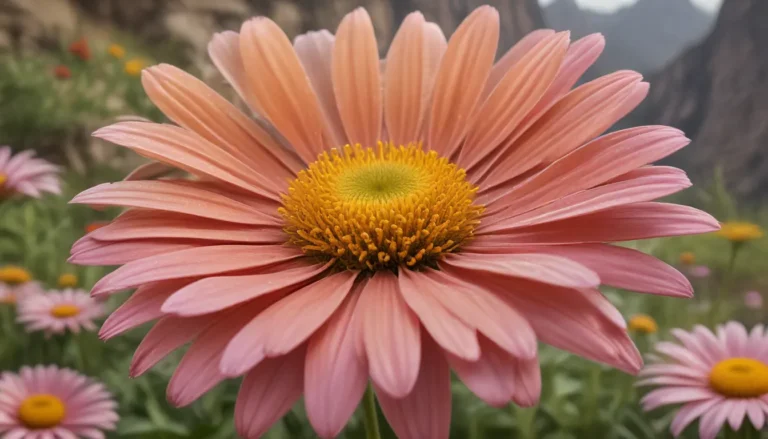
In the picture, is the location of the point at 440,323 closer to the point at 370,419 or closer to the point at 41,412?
the point at 370,419

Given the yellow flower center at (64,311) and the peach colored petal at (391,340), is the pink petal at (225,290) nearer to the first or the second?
the peach colored petal at (391,340)

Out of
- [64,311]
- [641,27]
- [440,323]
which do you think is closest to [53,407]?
[64,311]

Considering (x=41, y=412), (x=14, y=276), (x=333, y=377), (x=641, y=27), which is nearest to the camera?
(x=333, y=377)

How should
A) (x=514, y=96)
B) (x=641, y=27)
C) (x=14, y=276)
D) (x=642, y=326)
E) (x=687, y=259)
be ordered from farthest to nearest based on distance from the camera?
(x=641, y=27) < (x=687, y=259) < (x=14, y=276) < (x=642, y=326) < (x=514, y=96)

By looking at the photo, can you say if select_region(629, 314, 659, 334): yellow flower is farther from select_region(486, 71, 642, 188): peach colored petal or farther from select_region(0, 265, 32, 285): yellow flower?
select_region(0, 265, 32, 285): yellow flower

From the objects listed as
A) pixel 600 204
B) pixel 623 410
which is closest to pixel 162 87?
pixel 600 204

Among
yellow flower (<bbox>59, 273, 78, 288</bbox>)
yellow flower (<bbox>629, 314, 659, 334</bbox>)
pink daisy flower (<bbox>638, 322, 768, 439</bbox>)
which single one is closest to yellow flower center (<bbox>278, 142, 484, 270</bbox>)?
pink daisy flower (<bbox>638, 322, 768, 439</bbox>)
